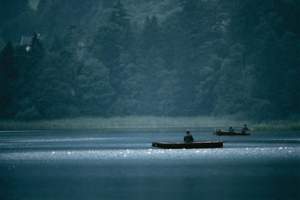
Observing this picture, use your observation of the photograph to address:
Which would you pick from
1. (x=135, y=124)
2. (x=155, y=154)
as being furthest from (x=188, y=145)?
(x=135, y=124)

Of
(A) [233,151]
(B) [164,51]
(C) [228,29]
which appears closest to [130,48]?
(B) [164,51]

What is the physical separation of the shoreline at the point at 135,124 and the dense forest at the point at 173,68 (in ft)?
4.58

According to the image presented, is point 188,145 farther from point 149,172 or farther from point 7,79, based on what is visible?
point 7,79

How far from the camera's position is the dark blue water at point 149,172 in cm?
5412

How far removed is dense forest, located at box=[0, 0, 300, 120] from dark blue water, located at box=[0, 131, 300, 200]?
217 feet

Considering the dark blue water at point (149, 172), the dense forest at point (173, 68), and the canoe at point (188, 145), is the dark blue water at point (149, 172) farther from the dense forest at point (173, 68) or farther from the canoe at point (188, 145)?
the dense forest at point (173, 68)

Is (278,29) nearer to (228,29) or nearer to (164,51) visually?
(228,29)

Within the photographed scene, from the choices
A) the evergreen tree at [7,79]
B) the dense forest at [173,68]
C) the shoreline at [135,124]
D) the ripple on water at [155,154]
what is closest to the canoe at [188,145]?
the ripple on water at [155,154]

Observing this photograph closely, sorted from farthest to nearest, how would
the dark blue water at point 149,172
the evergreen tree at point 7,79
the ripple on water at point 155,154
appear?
1. the evergreen tree at point 7,79
2. the ripple on water at point 155,154
3. the dark blue water at point 149,172

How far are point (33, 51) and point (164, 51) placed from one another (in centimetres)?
2800

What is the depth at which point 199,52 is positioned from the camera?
183875 millimetres

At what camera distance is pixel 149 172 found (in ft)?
228

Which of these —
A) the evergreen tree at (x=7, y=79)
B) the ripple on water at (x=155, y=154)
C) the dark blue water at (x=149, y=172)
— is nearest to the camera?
the dark blue water at (x=149, y=172)

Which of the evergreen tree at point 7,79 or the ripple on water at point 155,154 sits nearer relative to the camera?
the ripple on water at point 155,154
